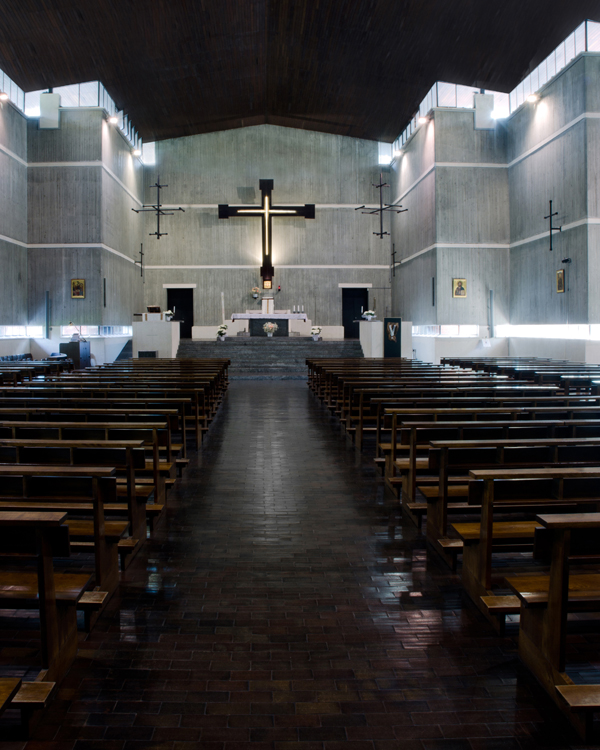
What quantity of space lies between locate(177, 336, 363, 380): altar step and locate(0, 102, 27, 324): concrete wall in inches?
171

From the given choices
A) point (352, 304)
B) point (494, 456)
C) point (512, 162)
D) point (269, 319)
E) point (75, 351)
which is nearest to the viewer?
point (494, 456)

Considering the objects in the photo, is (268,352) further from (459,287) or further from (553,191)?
(553,191)

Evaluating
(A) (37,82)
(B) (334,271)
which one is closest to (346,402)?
(A) (37,82)

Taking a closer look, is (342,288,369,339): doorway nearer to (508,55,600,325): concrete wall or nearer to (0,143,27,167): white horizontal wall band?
(508,55,600,325): concrete wall

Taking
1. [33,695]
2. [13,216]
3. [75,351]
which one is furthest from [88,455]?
[13,216]

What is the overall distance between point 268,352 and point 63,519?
14036mm

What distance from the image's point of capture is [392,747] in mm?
1621

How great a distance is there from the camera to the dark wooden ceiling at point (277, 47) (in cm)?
1171

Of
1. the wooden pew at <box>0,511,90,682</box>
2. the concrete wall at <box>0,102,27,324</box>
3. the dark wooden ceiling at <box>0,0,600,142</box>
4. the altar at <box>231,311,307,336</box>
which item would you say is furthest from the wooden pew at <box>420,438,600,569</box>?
the altar at <box>231,311,307,336</box>

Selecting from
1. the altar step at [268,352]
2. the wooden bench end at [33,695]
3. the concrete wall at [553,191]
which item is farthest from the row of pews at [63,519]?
the concrete wall at [553,191]

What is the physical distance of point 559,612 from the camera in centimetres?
175

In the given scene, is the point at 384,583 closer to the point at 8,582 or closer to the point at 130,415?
the point at 8,582

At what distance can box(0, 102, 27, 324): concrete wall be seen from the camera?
1429 centimetres

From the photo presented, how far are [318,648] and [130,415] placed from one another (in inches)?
89.4
